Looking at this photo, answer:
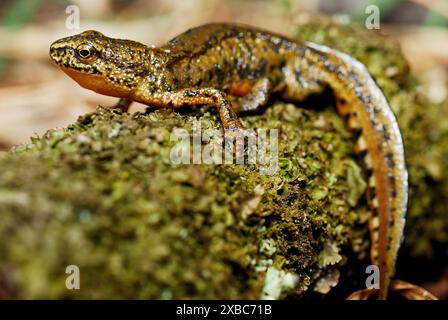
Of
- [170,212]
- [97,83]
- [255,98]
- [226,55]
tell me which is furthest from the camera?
[226,55]

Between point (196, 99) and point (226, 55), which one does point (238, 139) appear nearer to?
point (196, 99)

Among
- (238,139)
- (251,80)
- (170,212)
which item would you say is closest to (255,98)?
(251,80)

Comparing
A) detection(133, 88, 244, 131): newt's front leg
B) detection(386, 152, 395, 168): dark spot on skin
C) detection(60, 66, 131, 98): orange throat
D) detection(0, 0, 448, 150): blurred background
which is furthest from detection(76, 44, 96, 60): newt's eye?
detection(386, 152, 395, 168): dark spot on skin

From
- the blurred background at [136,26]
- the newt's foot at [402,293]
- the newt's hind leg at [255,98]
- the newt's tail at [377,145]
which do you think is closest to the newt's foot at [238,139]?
the newt's hind leg at [255,98]

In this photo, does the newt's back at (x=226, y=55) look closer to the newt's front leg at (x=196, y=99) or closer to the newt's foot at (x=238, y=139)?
the newt's front leg at (x=196, y=99)

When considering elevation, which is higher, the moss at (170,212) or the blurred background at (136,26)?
the blurred background at (136,26)

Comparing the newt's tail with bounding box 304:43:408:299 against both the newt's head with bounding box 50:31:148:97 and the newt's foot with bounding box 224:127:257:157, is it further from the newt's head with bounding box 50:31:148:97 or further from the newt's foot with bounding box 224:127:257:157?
the newt's head with bounding box 50:31:148:97

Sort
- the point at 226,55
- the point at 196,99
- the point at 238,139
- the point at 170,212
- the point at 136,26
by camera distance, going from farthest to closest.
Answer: the point at 136,26, the point at 226,55, the point at 196,99, the point at 238,139, the point at 170,212

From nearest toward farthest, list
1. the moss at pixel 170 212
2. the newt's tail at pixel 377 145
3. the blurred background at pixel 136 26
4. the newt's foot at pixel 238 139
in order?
the moss at pixel 170 212
the newt's foot at pixel 238 139
the newt's tail at pixel 377 145
the blurred background at pixel 136 26
